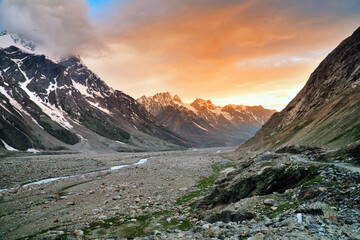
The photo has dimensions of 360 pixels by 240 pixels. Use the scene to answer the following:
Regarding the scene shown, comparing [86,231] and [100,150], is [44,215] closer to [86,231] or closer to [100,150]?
[86,231]

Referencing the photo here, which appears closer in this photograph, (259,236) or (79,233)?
(259,236)

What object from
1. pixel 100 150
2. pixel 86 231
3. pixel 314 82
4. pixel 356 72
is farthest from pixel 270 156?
pixel 100 150

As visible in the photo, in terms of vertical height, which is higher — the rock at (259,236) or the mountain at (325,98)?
the mountain at (325,98)

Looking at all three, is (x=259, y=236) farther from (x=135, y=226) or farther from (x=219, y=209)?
(x=135, y=226)

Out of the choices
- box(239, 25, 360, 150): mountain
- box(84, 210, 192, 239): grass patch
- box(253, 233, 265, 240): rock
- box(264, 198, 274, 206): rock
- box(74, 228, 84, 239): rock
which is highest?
box(239, 25, 360, 150): mountain

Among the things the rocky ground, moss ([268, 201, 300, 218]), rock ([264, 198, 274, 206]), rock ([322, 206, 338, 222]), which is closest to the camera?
rock ([322, 206, 338, 222])

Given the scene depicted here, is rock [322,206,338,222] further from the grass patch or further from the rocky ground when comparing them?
the grass patch

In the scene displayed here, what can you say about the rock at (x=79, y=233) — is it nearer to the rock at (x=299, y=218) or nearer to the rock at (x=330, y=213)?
the rock at (x=299, y=218)

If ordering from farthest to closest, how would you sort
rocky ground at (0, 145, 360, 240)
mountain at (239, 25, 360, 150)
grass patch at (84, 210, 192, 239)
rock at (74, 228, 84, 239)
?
mountain at (239, 25, 360, 150)
grass patch at (84, 210, 192, 239)
rock at (74, 228, 84, 239)
rocky ground at (0, 145, 360, 240)

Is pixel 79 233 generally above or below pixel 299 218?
below

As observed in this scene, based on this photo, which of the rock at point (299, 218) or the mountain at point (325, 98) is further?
the mountain at point (325, 98)

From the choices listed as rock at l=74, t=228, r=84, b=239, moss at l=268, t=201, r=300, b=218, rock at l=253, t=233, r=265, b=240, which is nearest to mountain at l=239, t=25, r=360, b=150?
moss at l=268, t=201, r=300, b=218

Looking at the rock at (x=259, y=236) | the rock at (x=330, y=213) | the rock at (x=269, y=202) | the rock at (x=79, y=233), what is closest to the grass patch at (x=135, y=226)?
the rock at (x=79, y=233)

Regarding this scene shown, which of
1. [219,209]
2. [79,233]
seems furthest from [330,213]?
[79,233]
